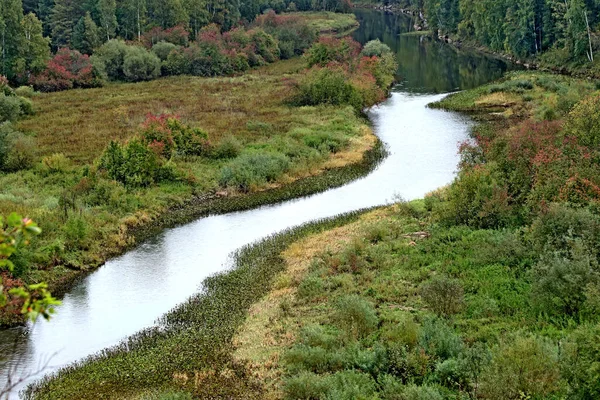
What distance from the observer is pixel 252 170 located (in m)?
38.8

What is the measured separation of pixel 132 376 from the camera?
18.1 m

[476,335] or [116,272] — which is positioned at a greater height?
[476,335]

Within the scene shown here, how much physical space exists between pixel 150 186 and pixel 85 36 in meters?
60.2

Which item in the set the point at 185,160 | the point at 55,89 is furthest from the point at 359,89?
the point at 55,89

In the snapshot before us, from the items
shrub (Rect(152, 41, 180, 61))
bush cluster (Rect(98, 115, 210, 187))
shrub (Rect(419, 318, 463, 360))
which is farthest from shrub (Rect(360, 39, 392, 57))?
shrub (Rect(419, 318, 463, 360))

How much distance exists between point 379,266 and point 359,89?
40355mm

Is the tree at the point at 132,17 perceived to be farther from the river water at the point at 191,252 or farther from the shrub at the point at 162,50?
the river water at the point at 191,252

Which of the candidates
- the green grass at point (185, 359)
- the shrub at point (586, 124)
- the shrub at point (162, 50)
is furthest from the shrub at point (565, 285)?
the shrub at point (162, 50)

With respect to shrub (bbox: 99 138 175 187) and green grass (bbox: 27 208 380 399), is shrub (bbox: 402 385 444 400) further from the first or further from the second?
shrub (bbox: 99 138 175 187)

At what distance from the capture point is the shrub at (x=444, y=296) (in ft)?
60.2

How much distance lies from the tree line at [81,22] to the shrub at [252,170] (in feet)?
144

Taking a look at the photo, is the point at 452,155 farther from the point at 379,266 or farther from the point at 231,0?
the point at 231,0

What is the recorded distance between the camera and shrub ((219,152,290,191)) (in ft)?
124

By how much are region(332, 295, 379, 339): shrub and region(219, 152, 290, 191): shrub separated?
19.5m
